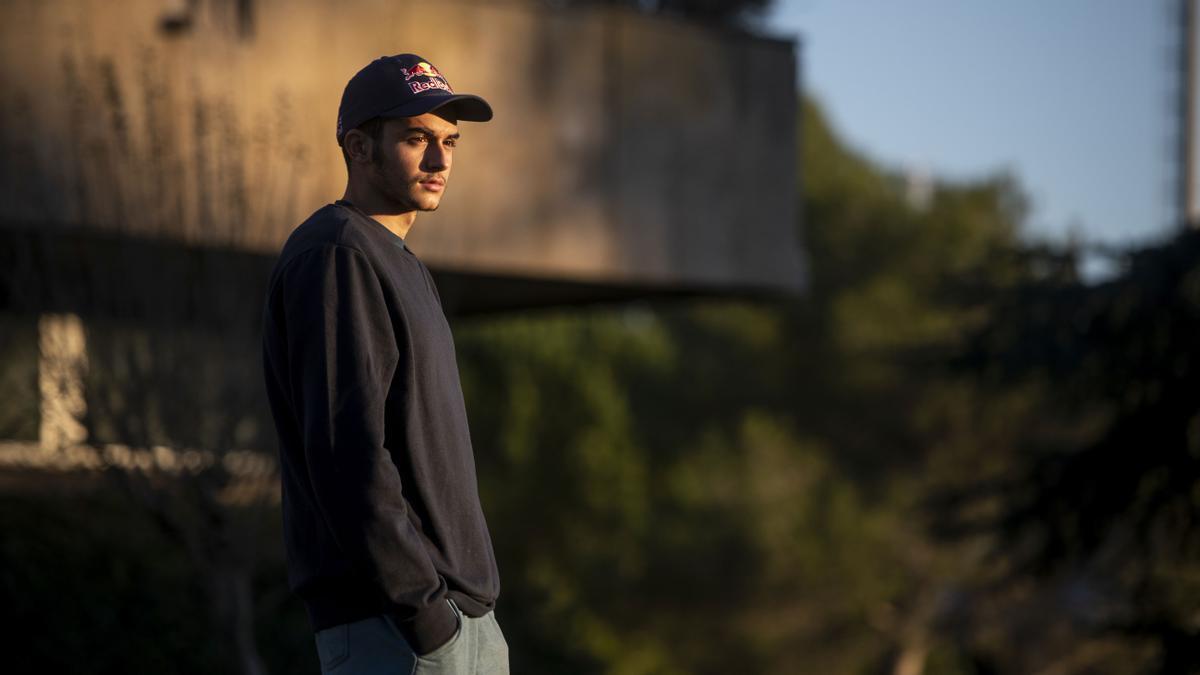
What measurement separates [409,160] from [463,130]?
7.72m

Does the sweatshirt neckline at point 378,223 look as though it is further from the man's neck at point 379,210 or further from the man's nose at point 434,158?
the man's nose at point 434,158

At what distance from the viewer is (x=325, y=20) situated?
10648 millimetres

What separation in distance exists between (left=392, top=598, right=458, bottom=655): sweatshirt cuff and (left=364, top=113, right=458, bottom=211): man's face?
741 millimetres

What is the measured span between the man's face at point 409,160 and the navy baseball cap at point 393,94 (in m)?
0.03

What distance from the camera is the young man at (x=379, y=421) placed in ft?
9.03

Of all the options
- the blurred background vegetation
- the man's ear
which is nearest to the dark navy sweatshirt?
the man's ear

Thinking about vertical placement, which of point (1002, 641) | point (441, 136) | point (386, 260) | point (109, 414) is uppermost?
point (441, 136)

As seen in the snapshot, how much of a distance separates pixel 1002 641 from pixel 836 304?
7865mm

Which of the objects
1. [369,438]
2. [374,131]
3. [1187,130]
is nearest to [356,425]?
[369,438]

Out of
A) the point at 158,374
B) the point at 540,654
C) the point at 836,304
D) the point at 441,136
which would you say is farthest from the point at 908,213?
the point at 441,136

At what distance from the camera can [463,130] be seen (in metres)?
10.7

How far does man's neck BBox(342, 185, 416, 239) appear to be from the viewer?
10.1 ft

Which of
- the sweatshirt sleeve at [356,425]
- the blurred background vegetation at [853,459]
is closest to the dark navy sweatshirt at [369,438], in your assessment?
the sweatshirt sleeve at [356,425]

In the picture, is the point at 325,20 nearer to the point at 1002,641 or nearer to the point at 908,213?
the point at 1002,641
